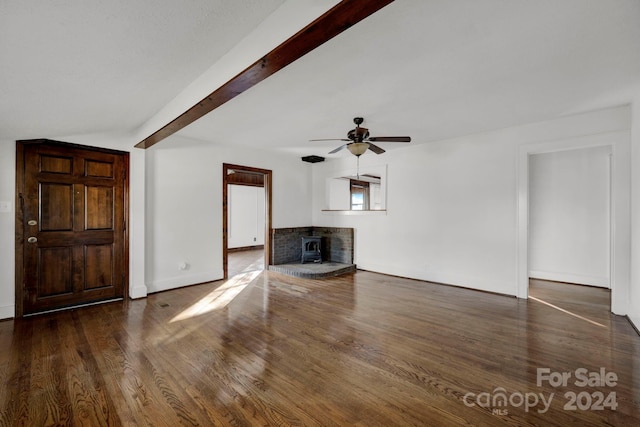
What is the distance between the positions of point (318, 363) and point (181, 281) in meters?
3.24

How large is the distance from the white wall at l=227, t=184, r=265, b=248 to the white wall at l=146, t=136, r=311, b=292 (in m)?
3.93

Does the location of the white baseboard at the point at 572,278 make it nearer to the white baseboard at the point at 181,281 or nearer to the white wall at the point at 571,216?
the white wall at the point at 571,216

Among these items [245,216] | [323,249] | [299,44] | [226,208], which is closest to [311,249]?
[323,249]

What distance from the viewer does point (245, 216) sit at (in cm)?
964

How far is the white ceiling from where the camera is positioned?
5.28 feet

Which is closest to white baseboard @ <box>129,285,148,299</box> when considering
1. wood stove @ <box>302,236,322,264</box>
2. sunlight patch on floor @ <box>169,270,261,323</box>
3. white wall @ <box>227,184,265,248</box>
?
sunlight patch on floor @ <box>169,270,261,323</box>

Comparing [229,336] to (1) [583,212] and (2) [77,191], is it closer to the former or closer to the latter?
(2) [77,191]

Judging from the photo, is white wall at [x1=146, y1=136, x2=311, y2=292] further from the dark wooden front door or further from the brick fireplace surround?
the brick fireplace surround

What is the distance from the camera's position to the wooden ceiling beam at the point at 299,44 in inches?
52.9

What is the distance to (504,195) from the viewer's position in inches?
170

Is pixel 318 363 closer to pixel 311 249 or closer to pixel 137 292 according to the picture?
pixel 137 292

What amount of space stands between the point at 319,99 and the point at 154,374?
115 inches

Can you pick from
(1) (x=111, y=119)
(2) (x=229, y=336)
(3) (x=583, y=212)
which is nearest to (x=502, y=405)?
(2) (x=229, y=336)

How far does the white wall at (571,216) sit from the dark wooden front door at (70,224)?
6.84 meters
